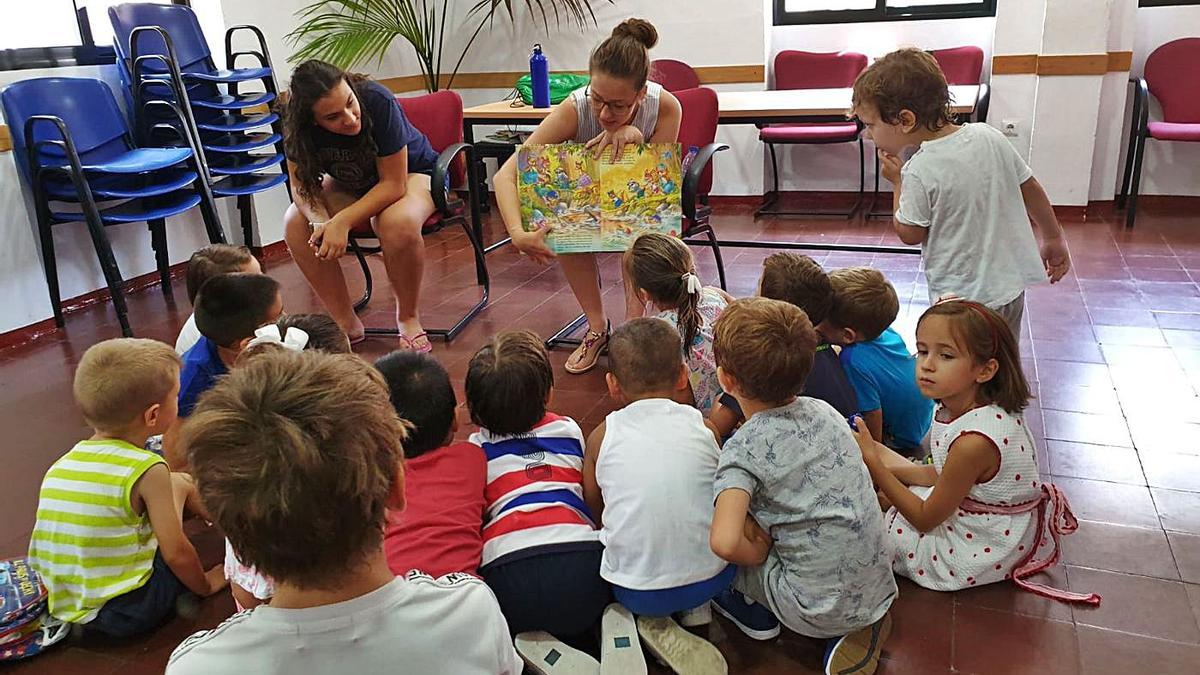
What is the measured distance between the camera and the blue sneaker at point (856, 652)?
163 cm

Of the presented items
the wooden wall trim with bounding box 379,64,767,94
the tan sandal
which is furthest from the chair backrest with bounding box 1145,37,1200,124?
the tan sandal

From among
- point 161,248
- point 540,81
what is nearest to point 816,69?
point 540,81

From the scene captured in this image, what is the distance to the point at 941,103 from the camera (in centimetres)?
230

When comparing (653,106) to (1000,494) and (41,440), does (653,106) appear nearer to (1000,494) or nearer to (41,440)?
(1000,494)

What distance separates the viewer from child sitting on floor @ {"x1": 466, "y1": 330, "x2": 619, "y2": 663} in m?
1.66

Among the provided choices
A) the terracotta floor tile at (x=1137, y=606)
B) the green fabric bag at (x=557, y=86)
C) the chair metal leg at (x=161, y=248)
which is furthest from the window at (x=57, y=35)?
the terracotta floor tile at (x=1137, y=606)

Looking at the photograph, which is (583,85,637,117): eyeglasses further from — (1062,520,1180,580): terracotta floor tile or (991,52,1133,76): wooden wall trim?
(991,52,1133,76): wooden wall trim

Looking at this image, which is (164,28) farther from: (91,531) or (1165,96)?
(1165,96)

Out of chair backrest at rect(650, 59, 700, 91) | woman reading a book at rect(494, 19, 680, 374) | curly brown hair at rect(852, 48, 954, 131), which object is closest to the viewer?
curly brown hair at rect(852, 48, 954, 131)

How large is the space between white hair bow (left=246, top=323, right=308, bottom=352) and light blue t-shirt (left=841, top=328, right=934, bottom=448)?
1327 millimetres

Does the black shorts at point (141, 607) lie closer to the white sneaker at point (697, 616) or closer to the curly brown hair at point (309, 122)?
the white sneaker at point (697, 616)

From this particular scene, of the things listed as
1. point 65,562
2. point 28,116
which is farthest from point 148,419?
point 28,116

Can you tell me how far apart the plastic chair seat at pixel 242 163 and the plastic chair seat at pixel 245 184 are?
0.23ft

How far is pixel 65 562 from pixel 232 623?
1.06m
